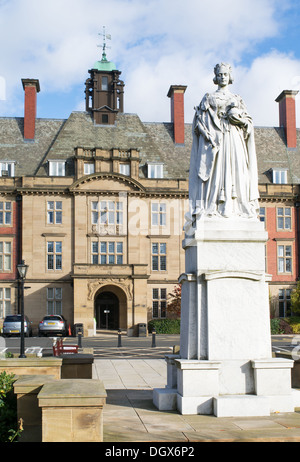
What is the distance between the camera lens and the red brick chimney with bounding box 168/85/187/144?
52156 millimetres

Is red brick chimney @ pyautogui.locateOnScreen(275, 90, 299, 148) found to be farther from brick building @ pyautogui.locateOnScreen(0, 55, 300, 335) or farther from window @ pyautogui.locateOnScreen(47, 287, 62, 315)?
window @ pyautogui.locateOnScreen(47, 287, 62, 315)

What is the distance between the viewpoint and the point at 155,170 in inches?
1913

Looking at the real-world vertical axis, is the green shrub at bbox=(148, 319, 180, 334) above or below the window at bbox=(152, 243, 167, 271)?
below

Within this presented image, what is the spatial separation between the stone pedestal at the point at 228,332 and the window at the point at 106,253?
121ft

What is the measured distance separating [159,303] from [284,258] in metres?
11.5

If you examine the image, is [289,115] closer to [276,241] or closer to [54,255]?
[276,241]

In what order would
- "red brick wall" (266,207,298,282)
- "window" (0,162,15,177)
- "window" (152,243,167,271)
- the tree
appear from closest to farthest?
the tree
"window" (152,243,167,271)
"window" (0,162,15,177)
"red brick wall" (266,207,298,282)

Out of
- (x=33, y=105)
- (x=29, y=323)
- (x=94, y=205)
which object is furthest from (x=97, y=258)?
(x=33, y=105)

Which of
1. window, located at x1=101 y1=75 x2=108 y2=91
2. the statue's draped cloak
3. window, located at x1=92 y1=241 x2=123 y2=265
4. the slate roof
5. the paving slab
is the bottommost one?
the paving slab

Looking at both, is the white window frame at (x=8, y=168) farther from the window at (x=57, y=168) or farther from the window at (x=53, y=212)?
the window at (x=53, y=212)

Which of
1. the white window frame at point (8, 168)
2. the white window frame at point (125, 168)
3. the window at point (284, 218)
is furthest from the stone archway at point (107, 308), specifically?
the window at point (284, 218)

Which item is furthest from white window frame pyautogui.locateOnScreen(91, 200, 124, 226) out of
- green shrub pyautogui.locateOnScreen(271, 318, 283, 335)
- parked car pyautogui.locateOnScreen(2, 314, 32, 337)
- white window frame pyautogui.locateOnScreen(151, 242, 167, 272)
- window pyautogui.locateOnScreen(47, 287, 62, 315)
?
green shrub pyautogui.locateOnScreen(271, 318, 283, 335)

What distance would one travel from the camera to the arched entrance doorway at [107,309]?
4875 centimetres

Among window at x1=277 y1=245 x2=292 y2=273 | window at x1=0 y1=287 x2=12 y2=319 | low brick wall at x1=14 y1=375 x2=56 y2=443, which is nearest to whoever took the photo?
low brick wall at x1=14 y1=375 x2=56 y2=443
